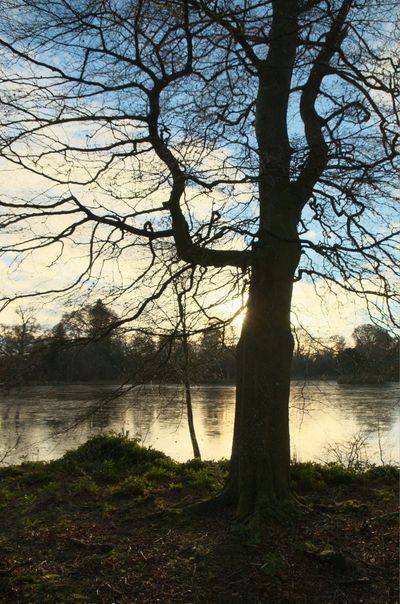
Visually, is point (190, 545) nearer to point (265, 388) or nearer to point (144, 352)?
point (265, 388)

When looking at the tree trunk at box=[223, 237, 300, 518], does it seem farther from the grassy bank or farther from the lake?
the lake

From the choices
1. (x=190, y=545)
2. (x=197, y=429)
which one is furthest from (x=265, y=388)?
(x=197, y=429)

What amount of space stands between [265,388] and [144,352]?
164 centimetres

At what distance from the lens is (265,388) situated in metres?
5.63

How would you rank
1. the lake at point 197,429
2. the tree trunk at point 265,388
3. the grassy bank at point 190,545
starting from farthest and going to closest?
the lake at point 197,429 → the tree trunk at point 265,388 → the grassy bank at point 190,545

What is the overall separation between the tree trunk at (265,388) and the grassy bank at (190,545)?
0.34 meters

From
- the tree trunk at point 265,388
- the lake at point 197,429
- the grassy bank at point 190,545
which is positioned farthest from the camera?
the lake at point 197,429

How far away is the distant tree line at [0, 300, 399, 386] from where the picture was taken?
18.4 feet

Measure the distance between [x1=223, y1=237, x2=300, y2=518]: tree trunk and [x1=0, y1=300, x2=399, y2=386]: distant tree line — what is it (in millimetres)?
680

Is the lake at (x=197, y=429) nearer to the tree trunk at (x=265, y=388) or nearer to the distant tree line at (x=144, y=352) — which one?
the distant tree line at (x=144, y=352)

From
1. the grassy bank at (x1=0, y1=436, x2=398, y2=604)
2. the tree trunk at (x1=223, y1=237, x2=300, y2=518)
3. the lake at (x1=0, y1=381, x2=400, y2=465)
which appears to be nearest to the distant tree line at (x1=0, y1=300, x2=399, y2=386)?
the tree trunk at (x1=223, y1=237, x2=300, y2=518)

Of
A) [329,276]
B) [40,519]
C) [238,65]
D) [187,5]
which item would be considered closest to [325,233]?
[329,276]

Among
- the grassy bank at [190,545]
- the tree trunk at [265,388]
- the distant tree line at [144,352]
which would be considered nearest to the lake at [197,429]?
the distant tree line at [144,352]

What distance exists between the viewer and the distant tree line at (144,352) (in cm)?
561
